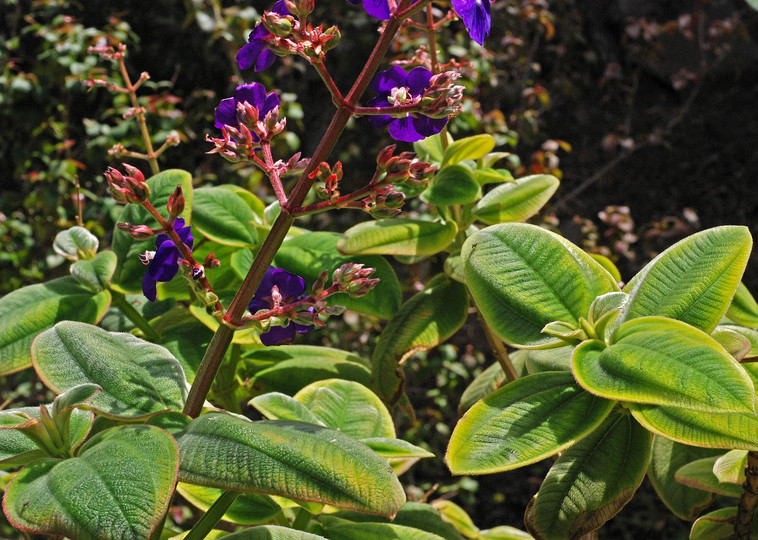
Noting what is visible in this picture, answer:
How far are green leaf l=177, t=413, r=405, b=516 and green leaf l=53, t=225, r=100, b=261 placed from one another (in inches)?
18.7

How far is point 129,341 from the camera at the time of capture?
70 cm

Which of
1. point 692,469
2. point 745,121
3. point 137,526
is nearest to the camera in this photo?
point 137,526

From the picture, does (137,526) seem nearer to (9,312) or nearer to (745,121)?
(9,312)

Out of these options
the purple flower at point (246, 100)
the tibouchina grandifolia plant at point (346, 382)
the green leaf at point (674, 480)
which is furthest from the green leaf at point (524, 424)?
the purple flower at point (246, 100)

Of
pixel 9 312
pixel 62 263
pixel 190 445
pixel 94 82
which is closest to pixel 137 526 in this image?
pixel 190 445

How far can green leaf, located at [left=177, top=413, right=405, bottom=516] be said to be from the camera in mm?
521

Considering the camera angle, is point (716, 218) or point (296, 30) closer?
point (296, 30)

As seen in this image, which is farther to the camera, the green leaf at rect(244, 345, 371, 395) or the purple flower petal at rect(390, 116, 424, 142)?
the green leaf at rect(244, 345, 371, 395)

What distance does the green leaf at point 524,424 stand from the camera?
60 cm

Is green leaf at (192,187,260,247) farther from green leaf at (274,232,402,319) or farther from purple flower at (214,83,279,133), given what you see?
purple flower at (214,83,279,133)

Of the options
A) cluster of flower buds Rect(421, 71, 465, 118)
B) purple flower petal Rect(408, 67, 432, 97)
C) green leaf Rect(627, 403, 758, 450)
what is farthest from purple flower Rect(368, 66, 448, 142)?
green leaf Rect(627, 403, 758, 450)

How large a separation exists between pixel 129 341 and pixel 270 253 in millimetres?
220

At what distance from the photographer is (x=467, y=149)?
1.02m

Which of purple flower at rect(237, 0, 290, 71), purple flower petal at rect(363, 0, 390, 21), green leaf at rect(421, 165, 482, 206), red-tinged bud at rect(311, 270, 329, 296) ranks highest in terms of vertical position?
purple flower petal at rect(363, 0, 390, 21)
